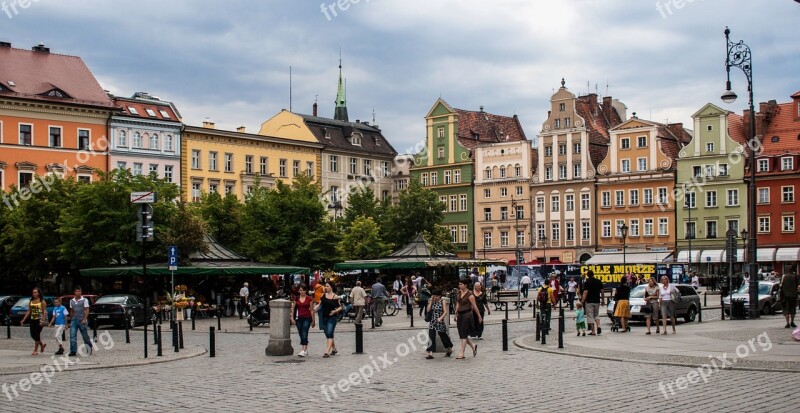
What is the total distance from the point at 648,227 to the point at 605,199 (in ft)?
15.2

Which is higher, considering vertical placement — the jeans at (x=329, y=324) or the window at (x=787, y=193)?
the window at (x=787, y=193)

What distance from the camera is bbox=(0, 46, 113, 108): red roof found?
228ft

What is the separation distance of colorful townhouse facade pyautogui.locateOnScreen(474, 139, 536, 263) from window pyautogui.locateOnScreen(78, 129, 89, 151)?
36951mm

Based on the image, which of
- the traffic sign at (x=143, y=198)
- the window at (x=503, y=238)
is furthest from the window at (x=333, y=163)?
the traffic sign at (x=143, y=198)

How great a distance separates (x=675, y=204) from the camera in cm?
8031

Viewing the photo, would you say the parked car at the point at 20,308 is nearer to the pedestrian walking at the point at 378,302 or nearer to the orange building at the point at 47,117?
the pedestrian walking at the point at 378,302

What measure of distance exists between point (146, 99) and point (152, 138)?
13.3 feet

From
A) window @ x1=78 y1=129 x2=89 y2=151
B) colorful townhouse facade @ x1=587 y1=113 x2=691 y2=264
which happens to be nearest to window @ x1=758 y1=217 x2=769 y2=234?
colorful townhouse facade @ x1=587 y1=113 x2=691 y2=264

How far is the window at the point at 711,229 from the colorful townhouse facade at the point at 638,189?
108 inches

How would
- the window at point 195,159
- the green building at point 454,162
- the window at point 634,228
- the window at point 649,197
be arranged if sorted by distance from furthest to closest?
1. the green building at point 454,162
2. the window at point 634,228
3. the window at point 649,197
4. the window at point 195,159

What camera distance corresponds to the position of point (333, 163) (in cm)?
9281

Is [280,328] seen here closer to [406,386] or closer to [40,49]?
[406,386]

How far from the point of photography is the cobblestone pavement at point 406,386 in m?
13.1

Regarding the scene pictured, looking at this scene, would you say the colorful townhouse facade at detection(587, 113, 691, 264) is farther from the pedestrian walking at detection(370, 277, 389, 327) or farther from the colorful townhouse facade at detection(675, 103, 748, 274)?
the pedestrian walking at detection(370, 277, 389, 327)
